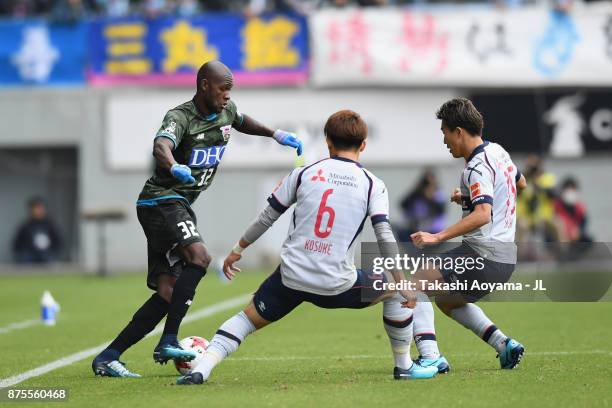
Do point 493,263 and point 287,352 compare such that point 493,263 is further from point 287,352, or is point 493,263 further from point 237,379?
point 287,352

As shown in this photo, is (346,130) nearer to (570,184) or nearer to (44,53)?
(570,184)

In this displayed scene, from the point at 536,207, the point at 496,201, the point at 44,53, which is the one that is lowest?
the point at 536,207

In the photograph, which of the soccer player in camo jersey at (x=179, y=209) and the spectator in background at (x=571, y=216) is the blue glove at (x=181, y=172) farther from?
the spectator in background at (x=571, y=216)

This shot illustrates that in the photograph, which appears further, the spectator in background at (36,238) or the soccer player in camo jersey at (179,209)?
the spectator in background at (36,238)

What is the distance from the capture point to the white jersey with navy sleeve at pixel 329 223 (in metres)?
7.50

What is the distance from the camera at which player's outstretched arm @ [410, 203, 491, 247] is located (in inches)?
298

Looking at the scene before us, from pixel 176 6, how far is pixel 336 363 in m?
17.7

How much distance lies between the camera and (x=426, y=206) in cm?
2255

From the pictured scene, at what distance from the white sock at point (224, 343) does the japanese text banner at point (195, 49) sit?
57.7 feet

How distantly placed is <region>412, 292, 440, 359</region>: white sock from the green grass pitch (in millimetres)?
205

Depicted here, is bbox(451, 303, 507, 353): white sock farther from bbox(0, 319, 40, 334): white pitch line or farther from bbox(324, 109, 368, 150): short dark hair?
bbox(0, 319, 40, 334): white pitch line

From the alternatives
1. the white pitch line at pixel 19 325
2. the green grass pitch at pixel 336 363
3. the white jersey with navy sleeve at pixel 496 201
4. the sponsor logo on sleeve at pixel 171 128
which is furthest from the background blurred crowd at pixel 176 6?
the white jersey with navy sleeve at pixel 496 201

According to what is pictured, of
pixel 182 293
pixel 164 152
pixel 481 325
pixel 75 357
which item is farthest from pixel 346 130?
pixel 75 357

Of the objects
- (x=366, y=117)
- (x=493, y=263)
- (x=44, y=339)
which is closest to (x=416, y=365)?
(x=493, y=263)
